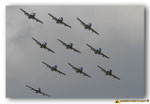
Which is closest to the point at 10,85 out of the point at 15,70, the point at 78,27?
the point at 15,70

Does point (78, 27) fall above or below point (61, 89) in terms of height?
above

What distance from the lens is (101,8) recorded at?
209 ft

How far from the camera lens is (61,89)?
63344 mm

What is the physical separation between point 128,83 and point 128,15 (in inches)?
167

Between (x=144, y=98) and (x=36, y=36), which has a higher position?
(x=36, y=36)

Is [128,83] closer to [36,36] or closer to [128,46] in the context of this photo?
[128,46]

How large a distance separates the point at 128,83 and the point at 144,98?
1663 millimetres

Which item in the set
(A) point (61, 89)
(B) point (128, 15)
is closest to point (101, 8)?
(B) point (128, 15)

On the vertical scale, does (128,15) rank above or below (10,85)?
above

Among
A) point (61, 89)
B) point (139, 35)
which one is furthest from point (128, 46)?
point (61, 89)

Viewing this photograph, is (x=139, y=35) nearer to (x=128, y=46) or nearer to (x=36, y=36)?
(x=128, y=46)

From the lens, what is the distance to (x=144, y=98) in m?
62.6
